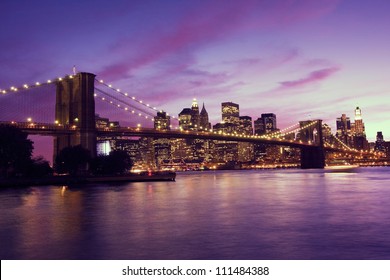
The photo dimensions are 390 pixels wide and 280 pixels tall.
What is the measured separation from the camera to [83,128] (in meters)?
65.2

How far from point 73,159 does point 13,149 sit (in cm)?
996

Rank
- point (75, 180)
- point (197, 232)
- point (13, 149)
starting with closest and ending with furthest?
point (197, 232), point (13, 149), point (75, 180)

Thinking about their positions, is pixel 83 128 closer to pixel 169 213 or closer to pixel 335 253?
pixel 169 213

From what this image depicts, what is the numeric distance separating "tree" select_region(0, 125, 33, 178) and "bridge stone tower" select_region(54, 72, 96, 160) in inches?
442

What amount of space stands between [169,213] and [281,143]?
249ft

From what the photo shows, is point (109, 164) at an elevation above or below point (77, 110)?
below

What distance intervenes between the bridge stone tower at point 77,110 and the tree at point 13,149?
36.8 ft

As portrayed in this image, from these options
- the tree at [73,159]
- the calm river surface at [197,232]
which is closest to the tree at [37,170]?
the tree at [73,159]

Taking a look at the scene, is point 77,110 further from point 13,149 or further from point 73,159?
point 13,149

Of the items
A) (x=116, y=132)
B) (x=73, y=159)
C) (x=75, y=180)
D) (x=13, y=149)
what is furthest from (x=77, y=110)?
(x=13, y=149)

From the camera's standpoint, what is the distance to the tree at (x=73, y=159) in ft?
195

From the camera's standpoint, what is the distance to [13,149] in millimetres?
50562

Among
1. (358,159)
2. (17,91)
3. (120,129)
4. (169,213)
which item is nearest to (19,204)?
(169,213)
